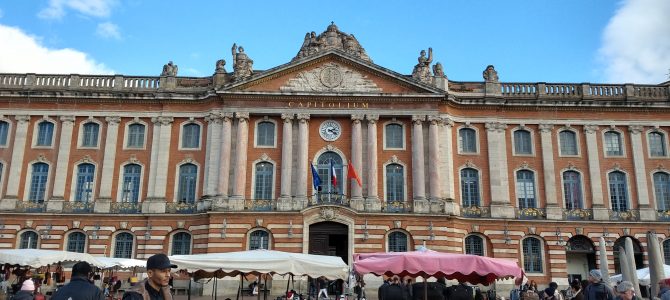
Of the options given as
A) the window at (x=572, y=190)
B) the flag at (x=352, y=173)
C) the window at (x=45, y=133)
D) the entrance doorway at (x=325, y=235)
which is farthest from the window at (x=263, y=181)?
the window at (x=572, y=190)

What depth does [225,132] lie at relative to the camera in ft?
113

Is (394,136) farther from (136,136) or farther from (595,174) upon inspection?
(136,136)

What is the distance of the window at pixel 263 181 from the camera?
33.9 metres

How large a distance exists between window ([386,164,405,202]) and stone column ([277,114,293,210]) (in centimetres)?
560

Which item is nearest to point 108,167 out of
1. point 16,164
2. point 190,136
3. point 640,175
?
point 190,136

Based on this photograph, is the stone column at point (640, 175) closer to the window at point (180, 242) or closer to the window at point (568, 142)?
the window at point (568, 142)

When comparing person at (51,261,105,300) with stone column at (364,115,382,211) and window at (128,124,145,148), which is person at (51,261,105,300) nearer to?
stone column at (364,115,382,211)

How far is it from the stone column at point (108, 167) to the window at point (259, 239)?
8.71 metres

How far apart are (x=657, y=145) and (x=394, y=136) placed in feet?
53.2

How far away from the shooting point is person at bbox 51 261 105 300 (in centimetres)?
661

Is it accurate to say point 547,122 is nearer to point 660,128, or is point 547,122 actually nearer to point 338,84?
point 660,128

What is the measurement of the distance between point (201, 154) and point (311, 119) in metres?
6.85

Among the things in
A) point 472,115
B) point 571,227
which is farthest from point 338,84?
A: point 571,227

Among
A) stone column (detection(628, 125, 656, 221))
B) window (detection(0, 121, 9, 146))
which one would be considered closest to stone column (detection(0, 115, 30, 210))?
window (detection(0, 121, 9, 146))
